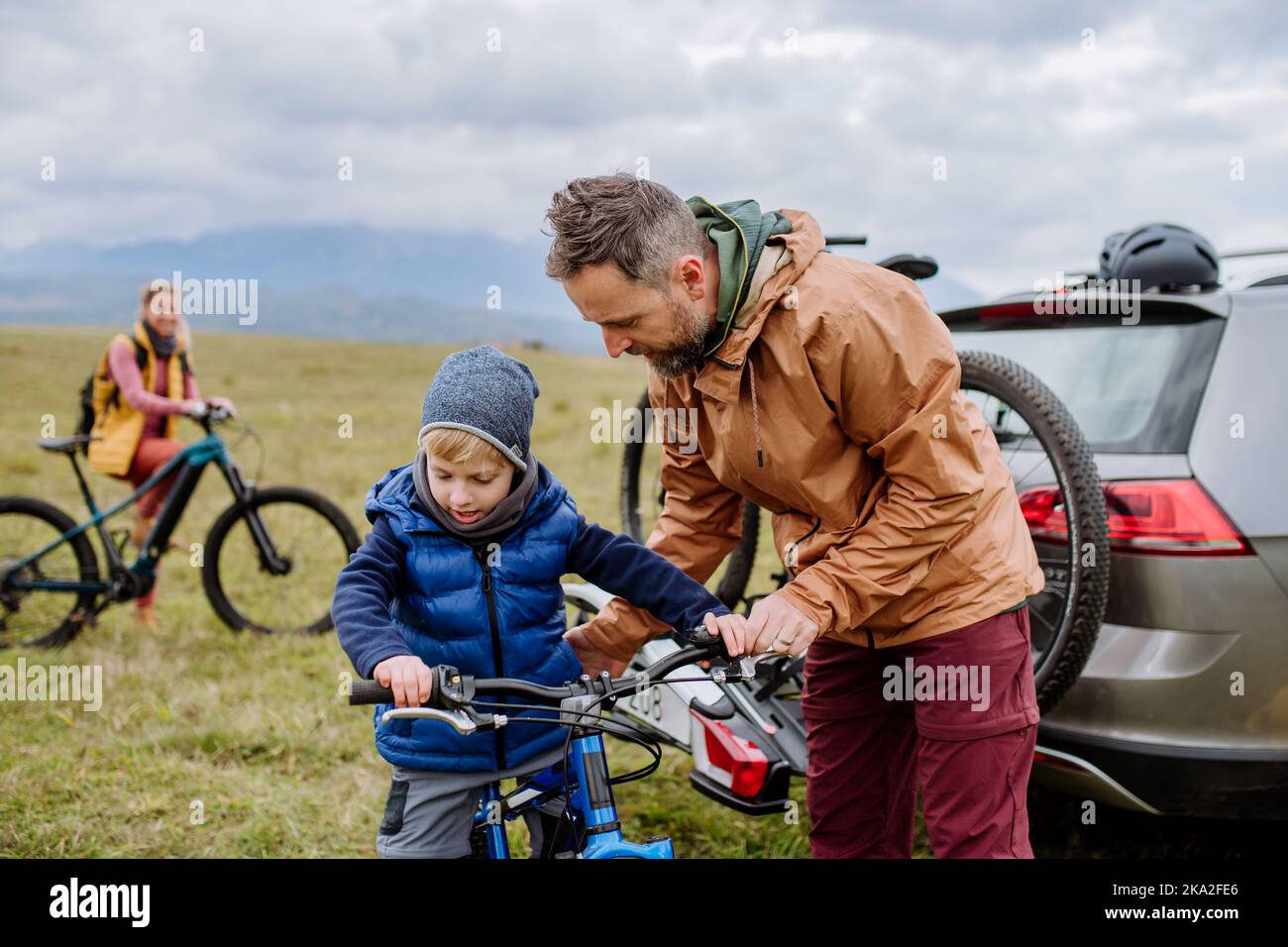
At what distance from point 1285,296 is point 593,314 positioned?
207 centimetres

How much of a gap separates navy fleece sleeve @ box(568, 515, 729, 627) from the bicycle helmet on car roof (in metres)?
2.43

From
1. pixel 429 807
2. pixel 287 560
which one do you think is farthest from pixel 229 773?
pixel 429 807

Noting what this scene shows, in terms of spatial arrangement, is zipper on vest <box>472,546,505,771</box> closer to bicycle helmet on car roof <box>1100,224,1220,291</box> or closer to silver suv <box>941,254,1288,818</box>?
silver suv <box>941,254,1288,818</box>

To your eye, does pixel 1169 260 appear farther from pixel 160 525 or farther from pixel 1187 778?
pixel 160 525

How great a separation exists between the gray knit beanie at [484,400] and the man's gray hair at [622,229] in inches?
9.7

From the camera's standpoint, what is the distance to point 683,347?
2141mm

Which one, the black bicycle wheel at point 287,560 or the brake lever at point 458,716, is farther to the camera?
the black bicycle wheel at point 287,560

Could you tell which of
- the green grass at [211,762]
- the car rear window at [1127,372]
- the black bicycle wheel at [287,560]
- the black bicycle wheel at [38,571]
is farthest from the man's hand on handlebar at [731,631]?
the black bicycle wheel at [38,571]

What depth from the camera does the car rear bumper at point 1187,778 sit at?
271 cm

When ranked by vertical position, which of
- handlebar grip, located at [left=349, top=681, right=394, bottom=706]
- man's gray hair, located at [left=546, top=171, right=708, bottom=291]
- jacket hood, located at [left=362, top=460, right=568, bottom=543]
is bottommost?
handlebar grip, located at [left=349, top=681, right=394, bottom=706]

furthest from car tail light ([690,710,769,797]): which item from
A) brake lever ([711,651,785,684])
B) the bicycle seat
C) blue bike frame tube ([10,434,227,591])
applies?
the bicycle seat

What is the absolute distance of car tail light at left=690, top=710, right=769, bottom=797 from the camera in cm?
289

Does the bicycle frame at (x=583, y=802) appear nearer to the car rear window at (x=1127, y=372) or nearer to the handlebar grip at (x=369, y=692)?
Answer: the handlebar grip at (x=369, y=692)
